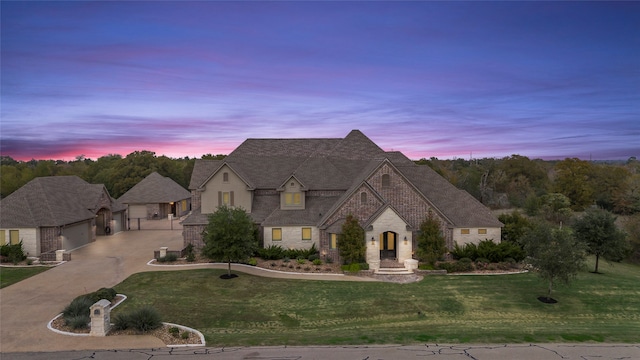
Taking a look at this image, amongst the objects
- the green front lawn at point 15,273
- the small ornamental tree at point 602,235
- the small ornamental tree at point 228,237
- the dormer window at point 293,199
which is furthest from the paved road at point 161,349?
the dormer window at point 293,199

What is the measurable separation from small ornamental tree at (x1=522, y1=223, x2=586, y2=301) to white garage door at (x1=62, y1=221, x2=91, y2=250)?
3645cm

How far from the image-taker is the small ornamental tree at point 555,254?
20641mm

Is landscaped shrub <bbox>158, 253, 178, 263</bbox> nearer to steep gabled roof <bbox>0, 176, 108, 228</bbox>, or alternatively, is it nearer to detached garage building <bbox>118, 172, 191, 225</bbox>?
steep gabled roof <bbox>0, 176, 108, 228</bbox>

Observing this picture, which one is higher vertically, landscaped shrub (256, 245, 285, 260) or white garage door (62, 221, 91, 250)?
white garage door (62, 221, 91, 250)

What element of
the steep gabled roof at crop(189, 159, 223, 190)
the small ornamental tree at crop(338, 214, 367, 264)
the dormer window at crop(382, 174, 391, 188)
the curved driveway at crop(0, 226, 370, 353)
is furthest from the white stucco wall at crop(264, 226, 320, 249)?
the steep gabled roof at crop(189, 159, 223, 190)

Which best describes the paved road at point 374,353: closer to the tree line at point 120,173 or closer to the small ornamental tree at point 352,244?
the small ornamental tree at point 352,244

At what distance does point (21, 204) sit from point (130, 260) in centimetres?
1171

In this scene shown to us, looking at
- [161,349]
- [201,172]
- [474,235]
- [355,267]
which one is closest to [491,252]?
[474,235]

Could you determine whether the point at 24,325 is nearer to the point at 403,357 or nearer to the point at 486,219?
the point at 403,357

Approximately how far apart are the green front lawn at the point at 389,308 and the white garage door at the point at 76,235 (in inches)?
483

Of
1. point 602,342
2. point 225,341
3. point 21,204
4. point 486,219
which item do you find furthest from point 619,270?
point 21,204

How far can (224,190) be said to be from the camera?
113 ft

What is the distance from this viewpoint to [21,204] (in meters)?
32.0

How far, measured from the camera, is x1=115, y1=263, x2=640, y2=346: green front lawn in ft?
52.7
